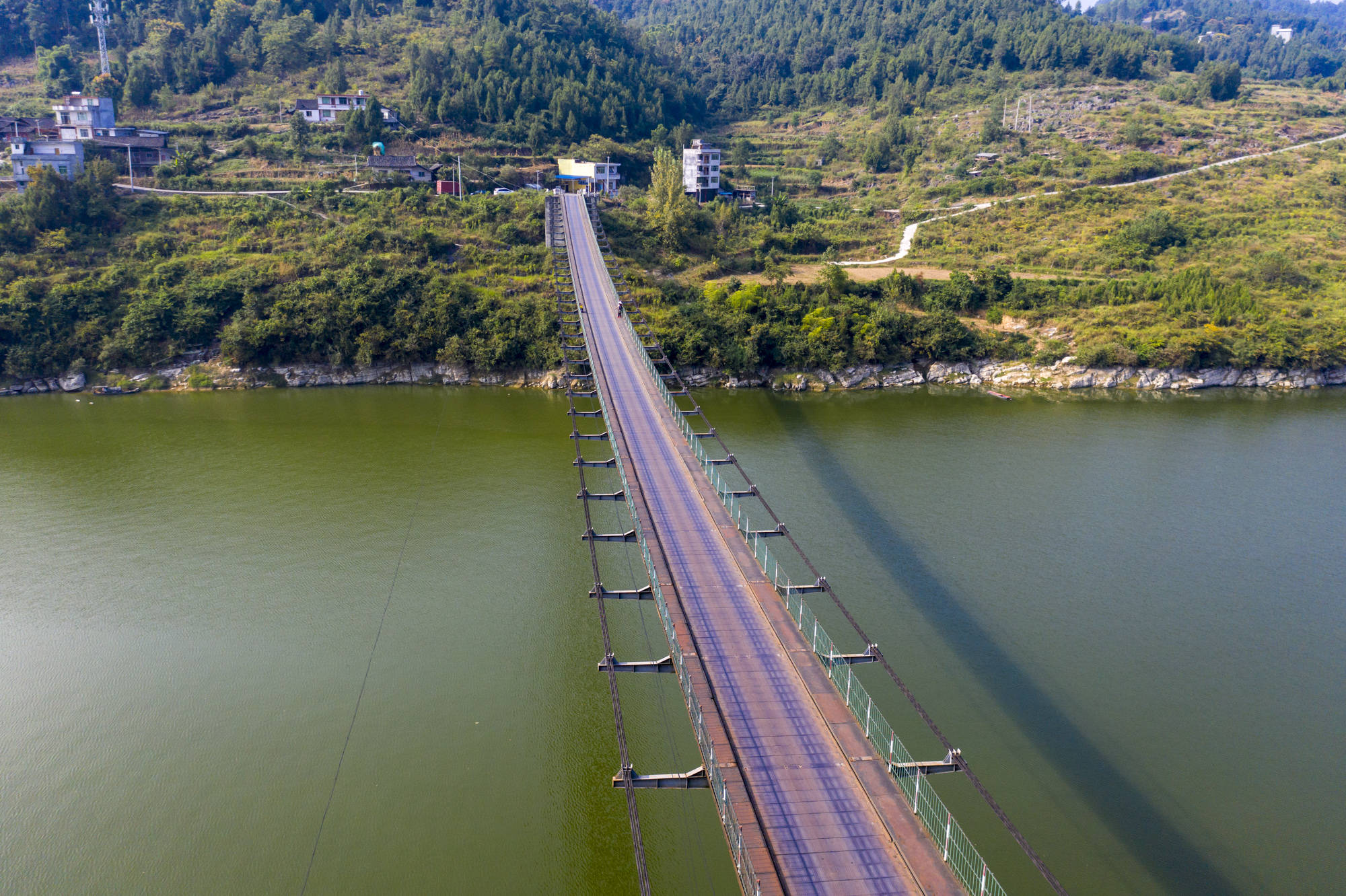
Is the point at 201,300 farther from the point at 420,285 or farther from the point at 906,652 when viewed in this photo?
the point at 906,652

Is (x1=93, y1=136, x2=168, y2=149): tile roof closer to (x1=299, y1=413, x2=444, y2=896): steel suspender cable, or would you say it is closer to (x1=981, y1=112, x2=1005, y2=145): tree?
(x1=299, y1=413, x2=444, y2=896): steel suspender cable

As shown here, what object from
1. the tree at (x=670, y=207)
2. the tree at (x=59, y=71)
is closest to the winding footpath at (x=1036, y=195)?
the tree at (x=670, y=207)

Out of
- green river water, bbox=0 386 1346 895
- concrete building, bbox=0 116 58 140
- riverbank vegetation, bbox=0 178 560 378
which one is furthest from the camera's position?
concrete building, bbox=0 116 58 140

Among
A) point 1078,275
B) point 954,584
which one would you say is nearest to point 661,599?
point 954,584

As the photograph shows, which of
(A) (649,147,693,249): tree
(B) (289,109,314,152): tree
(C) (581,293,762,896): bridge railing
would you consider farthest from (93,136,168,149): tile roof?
(C) (581,293,762,896): bridge railing

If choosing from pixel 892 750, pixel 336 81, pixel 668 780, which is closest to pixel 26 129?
pixel 336 81

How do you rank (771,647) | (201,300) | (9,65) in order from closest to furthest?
Result: (771,647) → (201,300) → (9,65)
